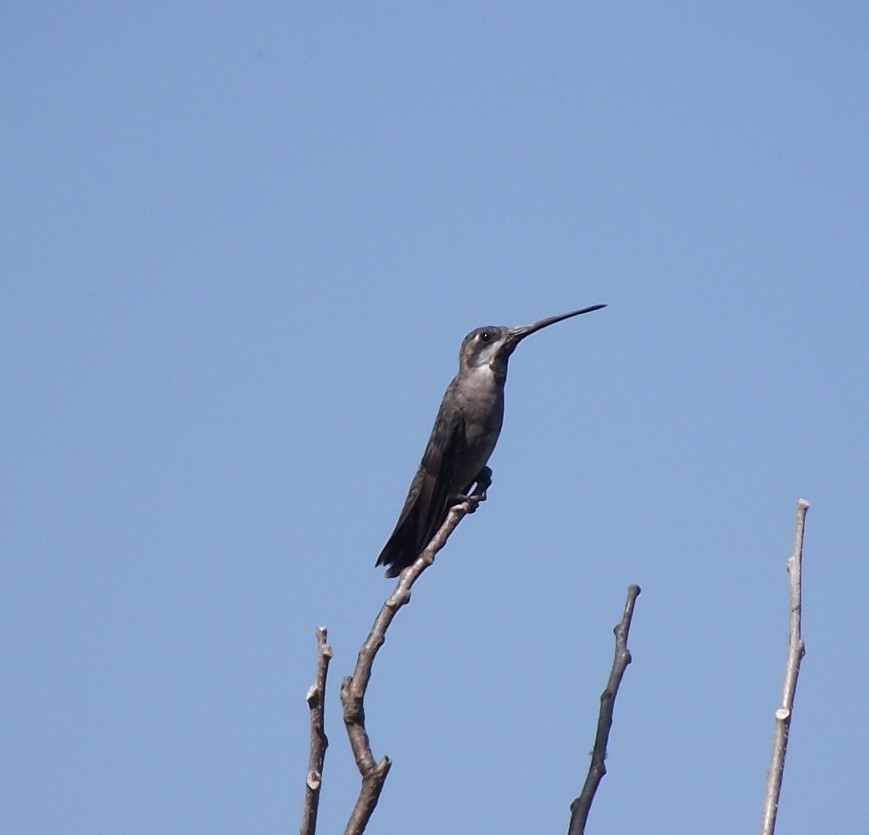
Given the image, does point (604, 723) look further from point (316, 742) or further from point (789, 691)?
point (316, 742)

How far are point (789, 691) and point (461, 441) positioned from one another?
5.76 meters

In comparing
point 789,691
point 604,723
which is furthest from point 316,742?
point 789,691

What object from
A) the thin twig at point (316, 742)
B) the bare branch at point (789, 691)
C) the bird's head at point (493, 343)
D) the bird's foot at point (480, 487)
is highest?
the bird's head at point (493, 343)

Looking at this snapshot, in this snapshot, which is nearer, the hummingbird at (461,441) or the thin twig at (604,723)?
the thin twig at (604,723)

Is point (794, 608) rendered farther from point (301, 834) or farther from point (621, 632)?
point (301, 834)

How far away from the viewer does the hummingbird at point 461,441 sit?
27.5 ft

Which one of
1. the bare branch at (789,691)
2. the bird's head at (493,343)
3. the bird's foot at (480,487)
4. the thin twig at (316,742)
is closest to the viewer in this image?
the thin twig at (316,742)

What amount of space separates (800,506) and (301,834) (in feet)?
5.55

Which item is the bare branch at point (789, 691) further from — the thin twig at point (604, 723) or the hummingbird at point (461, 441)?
the hummingbird at point (461, 441)

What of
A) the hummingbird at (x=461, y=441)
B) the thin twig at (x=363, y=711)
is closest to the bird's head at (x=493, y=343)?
the hummingbird at (x=461, y=441)

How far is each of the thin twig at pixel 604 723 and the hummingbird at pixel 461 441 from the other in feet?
14.7

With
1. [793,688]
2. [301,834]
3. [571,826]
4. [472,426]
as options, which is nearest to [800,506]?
[793,688]

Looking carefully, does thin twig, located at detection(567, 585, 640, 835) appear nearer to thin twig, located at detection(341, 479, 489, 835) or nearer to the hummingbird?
thin twig, located at detection(341, 479, 489, 835)

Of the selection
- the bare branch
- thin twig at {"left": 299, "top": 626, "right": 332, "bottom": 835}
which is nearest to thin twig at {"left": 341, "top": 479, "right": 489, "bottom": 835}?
thin twig at {"left": 299, "top": 626, "right": 332, "bottom": 835}
